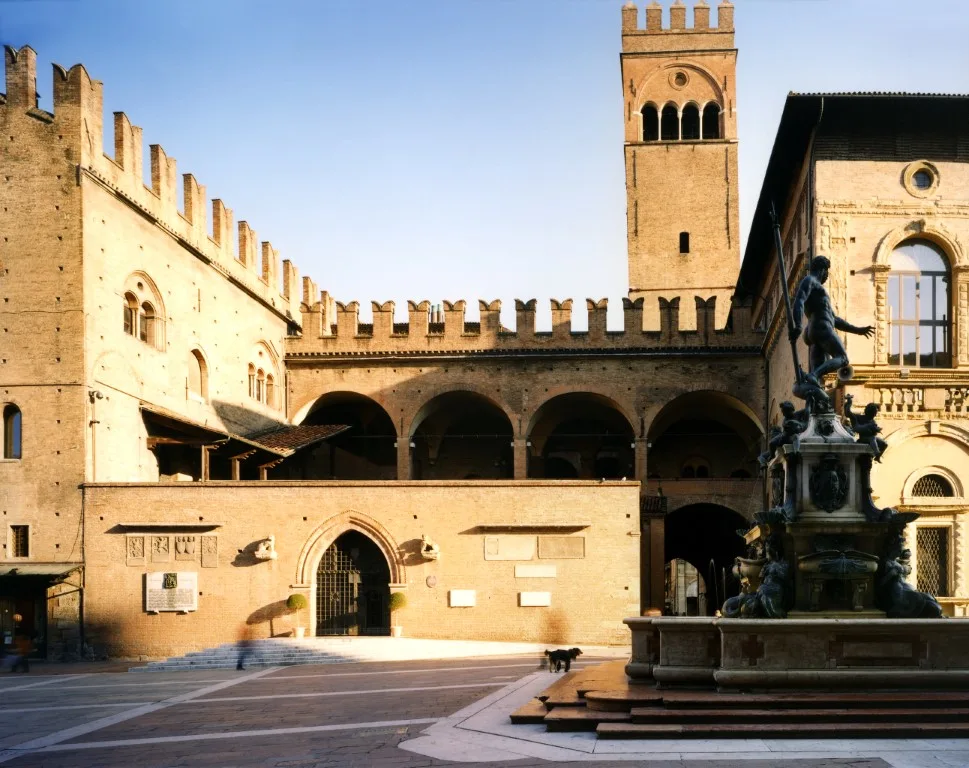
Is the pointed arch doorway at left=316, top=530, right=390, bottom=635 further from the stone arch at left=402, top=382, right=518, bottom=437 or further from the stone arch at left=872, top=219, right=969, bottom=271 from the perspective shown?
the stone arch at left=872, top=219, right=969, bottom=271

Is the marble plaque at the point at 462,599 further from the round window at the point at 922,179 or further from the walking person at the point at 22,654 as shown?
the round window at the point at 922,179

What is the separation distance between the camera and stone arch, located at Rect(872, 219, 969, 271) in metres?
23.6

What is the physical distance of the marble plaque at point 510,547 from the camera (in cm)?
2484

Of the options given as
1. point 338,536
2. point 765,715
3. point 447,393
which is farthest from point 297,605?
point 765,715

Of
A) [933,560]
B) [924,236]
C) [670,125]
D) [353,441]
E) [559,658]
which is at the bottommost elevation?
[559,658]

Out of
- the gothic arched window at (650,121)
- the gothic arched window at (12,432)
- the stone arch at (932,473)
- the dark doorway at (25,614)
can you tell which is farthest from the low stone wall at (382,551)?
the gothic arched window at (650,121)

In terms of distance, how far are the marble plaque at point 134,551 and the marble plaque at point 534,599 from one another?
833 centimetres

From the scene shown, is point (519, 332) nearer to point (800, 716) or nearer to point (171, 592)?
point (171, 592)

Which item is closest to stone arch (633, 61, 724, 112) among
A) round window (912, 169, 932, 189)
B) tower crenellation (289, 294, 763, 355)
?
tower crenellation (289, 294, 763, 355)

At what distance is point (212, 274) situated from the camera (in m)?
30.8

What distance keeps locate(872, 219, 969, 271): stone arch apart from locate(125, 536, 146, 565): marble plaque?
55.7ft

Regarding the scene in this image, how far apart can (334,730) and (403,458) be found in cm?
2219

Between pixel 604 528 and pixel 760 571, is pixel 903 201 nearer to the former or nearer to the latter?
pixel 604 528

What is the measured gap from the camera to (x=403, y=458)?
33938mm
